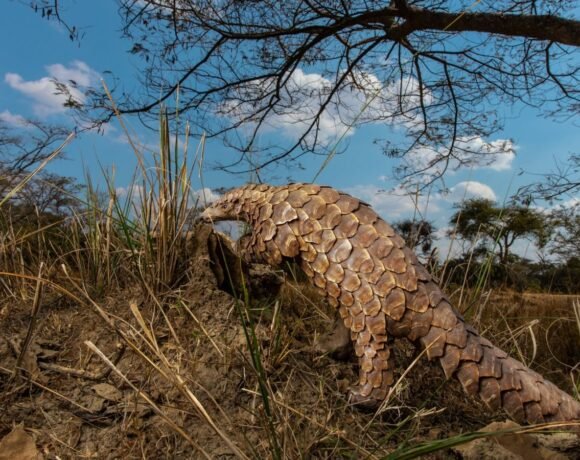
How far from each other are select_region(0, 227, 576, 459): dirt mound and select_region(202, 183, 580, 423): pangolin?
0.13 meters

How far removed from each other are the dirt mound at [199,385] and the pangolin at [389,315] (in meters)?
0.13

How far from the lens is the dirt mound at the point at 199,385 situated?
3.92 feet

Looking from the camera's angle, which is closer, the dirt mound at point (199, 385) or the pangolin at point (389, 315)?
the dirt mound at point (199, 385)

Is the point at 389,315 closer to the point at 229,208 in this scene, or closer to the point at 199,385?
the point at 199,385

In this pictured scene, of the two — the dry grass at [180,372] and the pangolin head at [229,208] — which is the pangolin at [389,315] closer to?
the dry grass at [180,372]

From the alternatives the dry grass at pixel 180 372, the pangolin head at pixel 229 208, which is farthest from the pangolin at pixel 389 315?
the pangolin head at pixel 229 208

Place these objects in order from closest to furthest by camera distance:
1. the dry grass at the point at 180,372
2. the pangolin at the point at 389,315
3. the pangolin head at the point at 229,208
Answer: the dry grass at the point at 180,372 → the pangolin at the point at 389,315 → the pangolin head at the point at 229,208

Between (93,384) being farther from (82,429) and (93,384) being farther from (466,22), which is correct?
(466,22)

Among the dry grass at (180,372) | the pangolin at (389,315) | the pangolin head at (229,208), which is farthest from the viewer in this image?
the pangolin head at (229,208)

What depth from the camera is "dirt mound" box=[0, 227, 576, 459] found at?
1.19 metres

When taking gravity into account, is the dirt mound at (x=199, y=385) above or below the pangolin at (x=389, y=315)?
below

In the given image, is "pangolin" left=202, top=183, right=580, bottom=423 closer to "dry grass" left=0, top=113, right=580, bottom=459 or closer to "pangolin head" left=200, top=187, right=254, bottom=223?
"dry grass" left=0, top=113, right=580, bottom=459

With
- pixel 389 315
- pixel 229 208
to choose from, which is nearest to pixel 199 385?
pixel 389 315

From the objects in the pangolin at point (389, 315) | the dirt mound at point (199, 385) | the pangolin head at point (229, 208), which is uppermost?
the pangolin head at point (229, 208)
